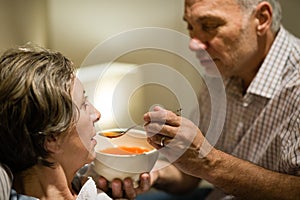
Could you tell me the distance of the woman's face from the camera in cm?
128

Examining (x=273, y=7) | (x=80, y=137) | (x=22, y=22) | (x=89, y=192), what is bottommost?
(x=89, y=192)

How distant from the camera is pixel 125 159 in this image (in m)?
1.35

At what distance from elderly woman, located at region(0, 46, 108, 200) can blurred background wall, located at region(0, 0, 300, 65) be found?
0.88 metres

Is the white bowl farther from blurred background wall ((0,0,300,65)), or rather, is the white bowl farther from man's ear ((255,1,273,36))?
blurred background wall ((0,0,300,65))

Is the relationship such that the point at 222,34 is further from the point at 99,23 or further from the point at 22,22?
the point at 22,22

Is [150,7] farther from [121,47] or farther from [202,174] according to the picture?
[202,174]

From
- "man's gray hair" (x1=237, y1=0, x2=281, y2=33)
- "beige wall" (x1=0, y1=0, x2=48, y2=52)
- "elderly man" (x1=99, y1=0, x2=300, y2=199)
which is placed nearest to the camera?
"elderly man" (x1=99, y1=0, x2=300, y2=199)

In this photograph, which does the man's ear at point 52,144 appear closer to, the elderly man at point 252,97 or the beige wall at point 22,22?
the elderly man at point 252,97

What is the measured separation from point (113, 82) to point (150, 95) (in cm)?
33

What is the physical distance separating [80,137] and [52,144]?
0.26ft

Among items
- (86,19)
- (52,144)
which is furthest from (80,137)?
(86,19)

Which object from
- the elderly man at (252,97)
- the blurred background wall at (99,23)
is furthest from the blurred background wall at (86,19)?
the elderly man at (252,97)

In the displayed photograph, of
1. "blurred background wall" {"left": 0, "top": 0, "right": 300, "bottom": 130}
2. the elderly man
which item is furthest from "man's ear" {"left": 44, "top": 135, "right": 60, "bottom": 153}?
"blurred background wall" {"left": 0, "top": 0, "right": 300, "bottom": 130}

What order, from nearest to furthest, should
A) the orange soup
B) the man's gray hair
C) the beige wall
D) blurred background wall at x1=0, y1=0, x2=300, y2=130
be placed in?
the orange soup < the man's gray hair < the beige wall < blurred background wall at x1=0, y1=0, x2=300, y2=130
